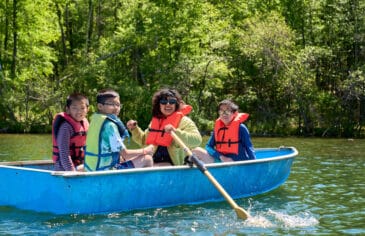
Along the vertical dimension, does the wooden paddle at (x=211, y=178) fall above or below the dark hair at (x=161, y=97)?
below

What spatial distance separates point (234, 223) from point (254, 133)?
654 inches

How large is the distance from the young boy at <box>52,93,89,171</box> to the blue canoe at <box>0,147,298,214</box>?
1.35 ft

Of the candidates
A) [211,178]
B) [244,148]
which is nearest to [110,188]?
[211,178]

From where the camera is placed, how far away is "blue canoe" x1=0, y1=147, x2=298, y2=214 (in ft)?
21.3

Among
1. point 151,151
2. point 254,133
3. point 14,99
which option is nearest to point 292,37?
point 254,133

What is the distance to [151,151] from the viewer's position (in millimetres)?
7418

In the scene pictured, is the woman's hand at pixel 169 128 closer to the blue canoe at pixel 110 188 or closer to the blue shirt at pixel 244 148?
the blue canoe at pixel 110 188

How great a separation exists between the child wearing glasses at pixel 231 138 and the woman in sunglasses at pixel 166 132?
0.93 meters

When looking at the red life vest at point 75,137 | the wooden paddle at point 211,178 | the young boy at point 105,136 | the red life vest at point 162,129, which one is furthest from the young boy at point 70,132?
the wooden paddle at point 211,178

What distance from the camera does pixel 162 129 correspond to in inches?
299

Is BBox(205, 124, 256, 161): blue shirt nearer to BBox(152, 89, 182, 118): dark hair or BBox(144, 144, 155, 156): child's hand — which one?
BBox(152, 89, 182, 118): dark hair

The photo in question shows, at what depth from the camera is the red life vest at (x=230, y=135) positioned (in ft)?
28.0

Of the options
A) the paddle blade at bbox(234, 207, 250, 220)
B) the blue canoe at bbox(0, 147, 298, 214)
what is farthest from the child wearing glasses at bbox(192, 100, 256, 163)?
the paddle blade at bbox(234, 207, 250, 220)

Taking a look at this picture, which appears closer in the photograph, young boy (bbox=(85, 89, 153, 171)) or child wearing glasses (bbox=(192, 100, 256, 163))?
young boy (bbox=(85, 89, 153, 171))
